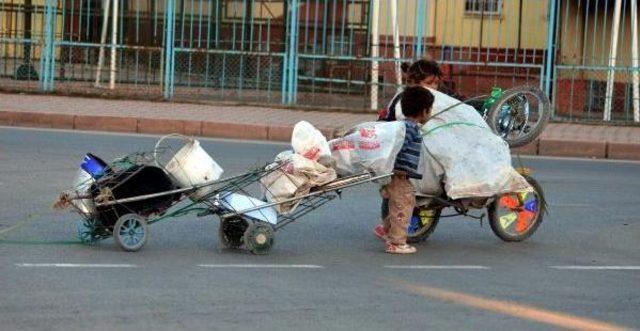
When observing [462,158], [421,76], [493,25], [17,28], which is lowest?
[462,158]

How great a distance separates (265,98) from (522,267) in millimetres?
13024

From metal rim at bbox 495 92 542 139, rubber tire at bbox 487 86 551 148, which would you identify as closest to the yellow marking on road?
rubber tire at bbox 487 86 551 148

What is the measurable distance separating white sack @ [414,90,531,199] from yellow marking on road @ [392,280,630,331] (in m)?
1.31

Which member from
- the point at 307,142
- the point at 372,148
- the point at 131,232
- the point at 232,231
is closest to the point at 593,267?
the point at 372,148

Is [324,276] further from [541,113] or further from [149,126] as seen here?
[149,126]

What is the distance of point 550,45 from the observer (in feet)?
65.1

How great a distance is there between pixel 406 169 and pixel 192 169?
1.38 meters

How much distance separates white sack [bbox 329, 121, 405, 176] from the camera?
8578 mm

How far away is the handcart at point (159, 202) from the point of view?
8359mm

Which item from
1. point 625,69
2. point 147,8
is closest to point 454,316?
point 625,69

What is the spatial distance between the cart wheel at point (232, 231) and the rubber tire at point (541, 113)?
7.05 feet

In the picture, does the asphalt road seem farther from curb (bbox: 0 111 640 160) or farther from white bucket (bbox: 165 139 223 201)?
curb (bbox: 0 111 640 160)

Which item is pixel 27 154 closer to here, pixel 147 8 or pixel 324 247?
pixel 324 247

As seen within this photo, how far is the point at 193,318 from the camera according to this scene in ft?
21.8
